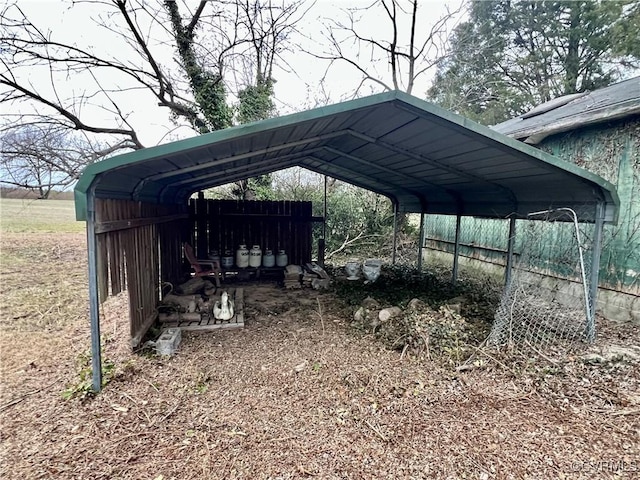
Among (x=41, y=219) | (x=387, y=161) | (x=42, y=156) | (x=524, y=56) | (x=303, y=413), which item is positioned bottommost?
(x=303, y=413)

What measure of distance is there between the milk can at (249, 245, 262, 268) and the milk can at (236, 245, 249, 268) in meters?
0.08

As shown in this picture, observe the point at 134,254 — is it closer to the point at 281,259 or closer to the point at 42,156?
the point at 281,259

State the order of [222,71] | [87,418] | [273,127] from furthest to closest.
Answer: [222,71] < [273,127] < [87,418]

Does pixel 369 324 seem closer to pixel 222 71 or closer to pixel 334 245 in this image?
pixel 334 245

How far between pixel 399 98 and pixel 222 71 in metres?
7.11

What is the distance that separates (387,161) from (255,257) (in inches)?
134

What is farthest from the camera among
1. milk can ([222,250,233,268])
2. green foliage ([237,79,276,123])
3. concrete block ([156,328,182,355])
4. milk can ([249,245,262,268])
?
green foliage ([237,79,276,123])

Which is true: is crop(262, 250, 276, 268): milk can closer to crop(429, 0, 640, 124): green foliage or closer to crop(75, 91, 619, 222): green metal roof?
crop(75, 91, 619, 222): green metal roof

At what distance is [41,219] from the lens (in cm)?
1423

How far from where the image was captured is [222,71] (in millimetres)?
8375

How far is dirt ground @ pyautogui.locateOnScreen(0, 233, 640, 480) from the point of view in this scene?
6.43 ft

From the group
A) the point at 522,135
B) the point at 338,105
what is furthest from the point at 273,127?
the point at 522,135

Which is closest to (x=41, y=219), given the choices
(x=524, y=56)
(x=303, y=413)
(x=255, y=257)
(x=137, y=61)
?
(x=137, y=61)

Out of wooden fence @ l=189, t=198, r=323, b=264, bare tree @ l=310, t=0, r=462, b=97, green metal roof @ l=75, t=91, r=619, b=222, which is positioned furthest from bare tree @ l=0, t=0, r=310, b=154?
green metal roof @ l=75, t=91, r=619, b=222
